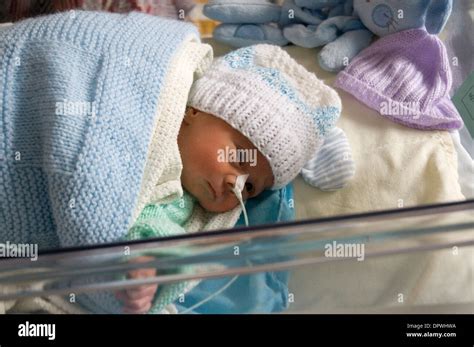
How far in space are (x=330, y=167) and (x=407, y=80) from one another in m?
0.23

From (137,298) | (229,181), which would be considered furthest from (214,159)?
(137,298)

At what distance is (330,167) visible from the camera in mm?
1157

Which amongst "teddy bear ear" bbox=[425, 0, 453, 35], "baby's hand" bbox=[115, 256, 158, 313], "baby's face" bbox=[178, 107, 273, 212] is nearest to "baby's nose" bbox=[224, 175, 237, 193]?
"baby's face" bbox=[178, 107, 273, 212]

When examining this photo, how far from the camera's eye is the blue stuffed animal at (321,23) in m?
1.26

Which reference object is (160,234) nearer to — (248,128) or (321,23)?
(248,128)

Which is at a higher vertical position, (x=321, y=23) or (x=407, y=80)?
(x=321, y=23)

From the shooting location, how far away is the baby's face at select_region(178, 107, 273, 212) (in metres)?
1.04

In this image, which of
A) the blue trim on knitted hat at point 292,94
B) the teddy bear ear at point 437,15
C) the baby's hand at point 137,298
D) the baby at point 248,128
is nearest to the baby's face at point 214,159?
the baby at point 248,128

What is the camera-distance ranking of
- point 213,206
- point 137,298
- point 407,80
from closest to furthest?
1. point 137,298
2. point 213,206
3. point 407,80

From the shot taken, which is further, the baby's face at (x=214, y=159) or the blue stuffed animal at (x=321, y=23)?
the blue stuffed animal at (x=321, y=23)

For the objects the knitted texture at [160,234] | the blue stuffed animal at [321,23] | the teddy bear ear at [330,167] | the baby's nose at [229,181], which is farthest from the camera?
the blue stuffed animal at [321,23]

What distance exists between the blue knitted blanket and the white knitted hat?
0.40 ft

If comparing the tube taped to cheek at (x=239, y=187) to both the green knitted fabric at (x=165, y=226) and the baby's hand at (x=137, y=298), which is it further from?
the baby's hand at (x=137, y=298)

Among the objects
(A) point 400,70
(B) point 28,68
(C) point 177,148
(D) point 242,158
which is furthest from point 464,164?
(B) point 28,68
